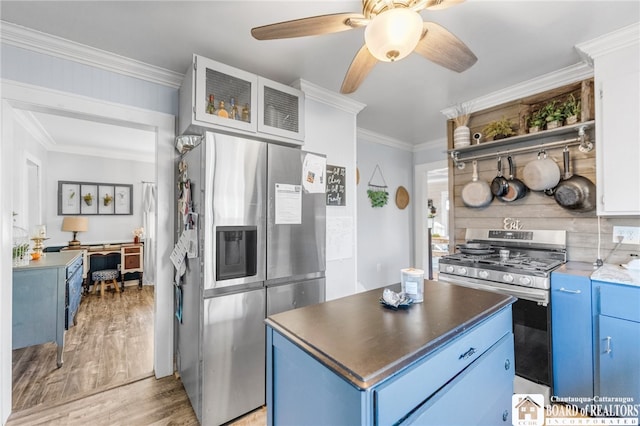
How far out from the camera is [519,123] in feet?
8.64

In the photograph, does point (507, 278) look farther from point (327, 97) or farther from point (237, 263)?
point (327, 97)

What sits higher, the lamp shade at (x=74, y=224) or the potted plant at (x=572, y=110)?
the potted plant at (x=572, y=110)

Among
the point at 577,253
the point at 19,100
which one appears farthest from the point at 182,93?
the point at 577,253

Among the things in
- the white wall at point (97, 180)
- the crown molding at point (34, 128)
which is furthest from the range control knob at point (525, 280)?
the white wall at point (97, 180)

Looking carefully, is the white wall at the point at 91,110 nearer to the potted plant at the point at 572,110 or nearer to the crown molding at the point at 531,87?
the crown molding at the point at 531,87

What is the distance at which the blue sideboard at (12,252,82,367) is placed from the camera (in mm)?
2271

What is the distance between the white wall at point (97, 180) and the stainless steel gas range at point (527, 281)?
Answer: 17.3 ft

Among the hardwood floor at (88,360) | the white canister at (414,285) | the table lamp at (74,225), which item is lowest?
the hardwood floor at (88,360)

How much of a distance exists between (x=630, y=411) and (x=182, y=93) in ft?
11.8

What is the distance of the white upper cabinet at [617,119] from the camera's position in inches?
72.7

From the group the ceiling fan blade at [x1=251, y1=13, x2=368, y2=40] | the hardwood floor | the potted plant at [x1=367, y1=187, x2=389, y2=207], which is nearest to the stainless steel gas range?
the potted plant at [x1=367, y1=187, x2=389, y2=207]

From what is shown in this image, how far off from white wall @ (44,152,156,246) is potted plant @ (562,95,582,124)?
5.73 m

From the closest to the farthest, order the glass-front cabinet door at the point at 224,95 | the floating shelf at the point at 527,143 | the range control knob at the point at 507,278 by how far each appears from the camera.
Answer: the glass-front cabinet door at the point at 224,95
the range control knob at the point at 507,278
the floating shelf at the point at 527,143

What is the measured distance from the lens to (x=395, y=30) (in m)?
1.08
